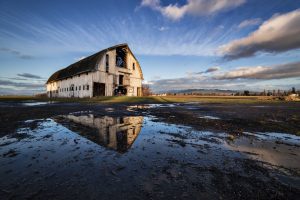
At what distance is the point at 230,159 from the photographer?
3.23 metres

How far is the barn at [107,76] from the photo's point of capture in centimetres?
3002

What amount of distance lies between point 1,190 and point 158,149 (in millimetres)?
2653

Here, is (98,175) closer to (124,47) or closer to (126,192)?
(126,192)

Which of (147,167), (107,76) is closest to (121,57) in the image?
(107,76)

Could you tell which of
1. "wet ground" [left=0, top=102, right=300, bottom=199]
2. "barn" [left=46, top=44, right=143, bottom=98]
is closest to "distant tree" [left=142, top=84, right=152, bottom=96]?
"barn" [left=46, top=44, right=143, bottom=98]

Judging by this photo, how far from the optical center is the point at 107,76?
3133 cm

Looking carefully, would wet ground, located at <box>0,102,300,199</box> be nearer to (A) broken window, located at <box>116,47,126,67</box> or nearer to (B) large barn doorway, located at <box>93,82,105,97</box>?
(B) large barn doorway, located at <box>93,82,105,97</box>

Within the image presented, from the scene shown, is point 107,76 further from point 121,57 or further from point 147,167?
point 147,167

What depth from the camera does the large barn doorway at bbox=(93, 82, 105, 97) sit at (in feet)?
100

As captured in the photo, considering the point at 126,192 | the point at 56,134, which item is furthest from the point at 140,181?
the point at 56,134

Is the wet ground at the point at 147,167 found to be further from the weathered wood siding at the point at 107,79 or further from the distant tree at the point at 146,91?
the distant tree at the point at 146,91

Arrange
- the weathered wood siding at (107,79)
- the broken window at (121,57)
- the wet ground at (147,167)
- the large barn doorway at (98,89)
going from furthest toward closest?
the broken window at (121,57)
the large barn doorway at (98,89)
the weathered wood siding at (107,79)
the wet ground at (147,167)

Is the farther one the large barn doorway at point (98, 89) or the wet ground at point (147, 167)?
the large barn doorway at point (98, 89)

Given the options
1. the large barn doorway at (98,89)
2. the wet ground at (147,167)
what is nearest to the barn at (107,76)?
the large barn doorway at (98,89)
